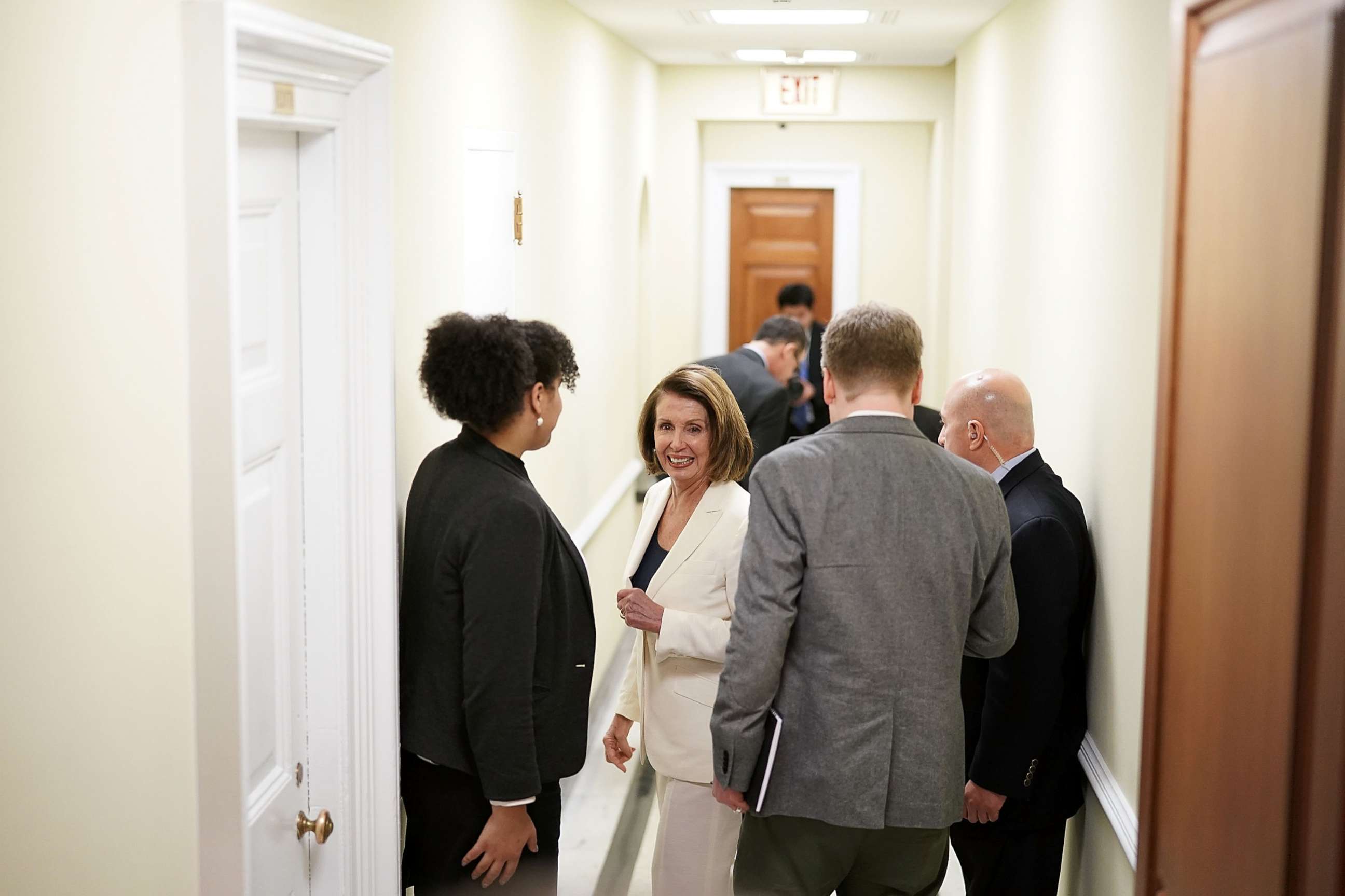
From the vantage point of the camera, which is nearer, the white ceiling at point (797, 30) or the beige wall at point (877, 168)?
the white ceiling at point (797, 30)

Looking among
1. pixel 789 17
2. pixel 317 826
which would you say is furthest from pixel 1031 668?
pixel 789 17

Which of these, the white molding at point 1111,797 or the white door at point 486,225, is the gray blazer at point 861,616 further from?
the white door at point 486,225

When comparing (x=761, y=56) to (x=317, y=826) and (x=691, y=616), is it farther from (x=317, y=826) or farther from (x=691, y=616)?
(x=317, y=826)

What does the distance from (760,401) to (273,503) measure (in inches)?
130

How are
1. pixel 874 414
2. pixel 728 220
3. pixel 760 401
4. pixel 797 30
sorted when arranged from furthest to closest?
pixel 728 220 < pixel 797 30 < pixel 760 401 < pixel 874 414

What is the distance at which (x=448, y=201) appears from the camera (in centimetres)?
314

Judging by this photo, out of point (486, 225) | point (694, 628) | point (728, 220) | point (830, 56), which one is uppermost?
point (830, 56)

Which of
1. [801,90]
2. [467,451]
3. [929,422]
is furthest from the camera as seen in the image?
[801,90]

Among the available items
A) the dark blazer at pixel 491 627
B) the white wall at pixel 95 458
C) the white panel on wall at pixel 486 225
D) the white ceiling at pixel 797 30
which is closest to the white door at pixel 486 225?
the white panel on wall at pixel 486 225

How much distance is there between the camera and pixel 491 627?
235 cm

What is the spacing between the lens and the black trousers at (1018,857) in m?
3.00

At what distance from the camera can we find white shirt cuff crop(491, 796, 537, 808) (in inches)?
95.1

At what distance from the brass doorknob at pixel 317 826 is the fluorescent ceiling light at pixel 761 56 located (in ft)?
17.9

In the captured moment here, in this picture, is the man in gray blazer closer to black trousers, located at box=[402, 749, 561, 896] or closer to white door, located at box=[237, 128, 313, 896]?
black trousers, located at box=[402, 749, 561, 896]
